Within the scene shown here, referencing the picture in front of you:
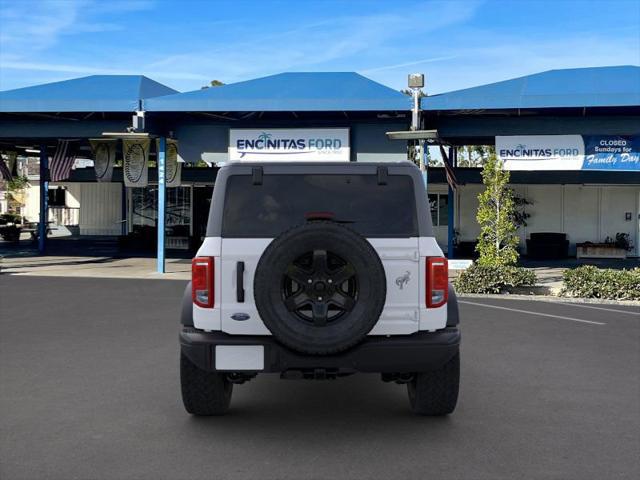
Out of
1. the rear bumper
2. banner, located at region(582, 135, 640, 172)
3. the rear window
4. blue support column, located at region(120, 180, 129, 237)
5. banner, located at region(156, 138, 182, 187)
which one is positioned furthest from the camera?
blue support column, located at region(120, 180, 129, 237)

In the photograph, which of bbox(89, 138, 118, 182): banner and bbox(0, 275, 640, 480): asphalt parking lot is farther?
bbox(89, 138, 118, 182): banner

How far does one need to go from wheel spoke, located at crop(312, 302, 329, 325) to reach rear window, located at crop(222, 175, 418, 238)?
671 millimetres

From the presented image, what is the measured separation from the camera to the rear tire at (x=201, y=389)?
17.8ft

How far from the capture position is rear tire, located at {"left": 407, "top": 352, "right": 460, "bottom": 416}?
5457 mm

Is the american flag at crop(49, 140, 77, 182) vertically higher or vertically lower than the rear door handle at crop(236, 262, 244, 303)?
higher

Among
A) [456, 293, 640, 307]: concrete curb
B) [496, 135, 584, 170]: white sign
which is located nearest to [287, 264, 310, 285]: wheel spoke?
[456, 293, 640, 307]: concrete curb

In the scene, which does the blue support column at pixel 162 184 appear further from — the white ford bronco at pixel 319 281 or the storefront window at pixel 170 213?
the white ford bronco at pixel 319 281

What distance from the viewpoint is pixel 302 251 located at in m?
4.61

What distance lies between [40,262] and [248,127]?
8.82 metres

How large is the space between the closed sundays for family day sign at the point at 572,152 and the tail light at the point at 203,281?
52.0ft

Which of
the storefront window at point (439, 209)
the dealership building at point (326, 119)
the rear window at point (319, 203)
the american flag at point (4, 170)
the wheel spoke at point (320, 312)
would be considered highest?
the dealership building at point (326, 119)

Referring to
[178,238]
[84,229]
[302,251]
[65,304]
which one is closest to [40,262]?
[178,238]

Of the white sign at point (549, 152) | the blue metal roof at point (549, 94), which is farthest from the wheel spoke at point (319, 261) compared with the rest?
the white sign at point (549, 152)

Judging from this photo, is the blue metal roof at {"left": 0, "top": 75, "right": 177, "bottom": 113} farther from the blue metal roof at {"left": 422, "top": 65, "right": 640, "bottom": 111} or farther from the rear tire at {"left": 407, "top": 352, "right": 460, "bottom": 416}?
the rear tire at {"left": 407, "top": 352, "right": 460, "bottom": 416}
